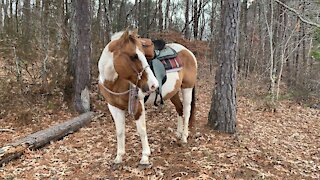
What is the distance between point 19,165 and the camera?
4902 millimetres

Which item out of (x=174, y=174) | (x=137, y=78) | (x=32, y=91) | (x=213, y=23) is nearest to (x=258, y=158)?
(x=174, y=174)

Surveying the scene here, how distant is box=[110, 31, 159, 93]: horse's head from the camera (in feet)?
12.9

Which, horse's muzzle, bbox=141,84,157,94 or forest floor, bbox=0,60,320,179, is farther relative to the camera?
forest floor, bbox=0,60,320,179

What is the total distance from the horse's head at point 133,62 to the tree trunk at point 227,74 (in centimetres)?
273

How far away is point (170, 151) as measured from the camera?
540cm

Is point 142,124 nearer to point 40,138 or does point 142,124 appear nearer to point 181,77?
point 181,77

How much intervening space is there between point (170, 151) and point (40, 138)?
2.43m

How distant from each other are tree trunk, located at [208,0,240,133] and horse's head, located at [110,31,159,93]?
2726 mm

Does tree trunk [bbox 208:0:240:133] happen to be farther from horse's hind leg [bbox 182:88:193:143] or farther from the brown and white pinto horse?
the brown and white pinto horse

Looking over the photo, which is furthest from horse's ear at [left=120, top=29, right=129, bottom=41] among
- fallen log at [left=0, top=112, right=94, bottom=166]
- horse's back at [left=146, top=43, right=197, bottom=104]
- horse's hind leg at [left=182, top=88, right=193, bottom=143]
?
fallen log at [left=0, top=112, right=94, bottom=166]

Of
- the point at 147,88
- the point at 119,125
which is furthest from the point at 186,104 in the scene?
the point at 147,88

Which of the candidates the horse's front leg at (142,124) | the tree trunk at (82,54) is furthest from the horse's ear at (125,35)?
the tree trunk at (82,54)

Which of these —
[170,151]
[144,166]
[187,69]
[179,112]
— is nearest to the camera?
[144,166]

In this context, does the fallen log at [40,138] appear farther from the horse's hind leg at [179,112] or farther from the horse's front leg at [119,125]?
the horse's hind leg at [179,112]
